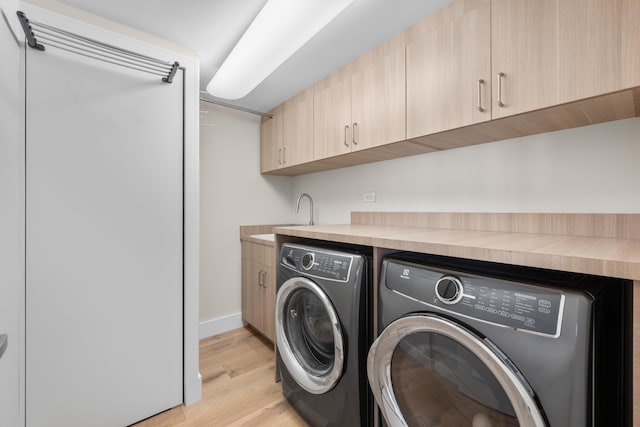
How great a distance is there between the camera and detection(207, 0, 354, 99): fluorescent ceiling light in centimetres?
116

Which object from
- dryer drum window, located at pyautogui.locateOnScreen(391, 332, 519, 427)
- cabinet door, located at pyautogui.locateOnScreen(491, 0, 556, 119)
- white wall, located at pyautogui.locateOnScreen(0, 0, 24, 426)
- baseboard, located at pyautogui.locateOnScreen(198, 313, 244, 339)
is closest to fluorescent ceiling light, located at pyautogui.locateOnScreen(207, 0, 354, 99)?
cabinet door, located at pyautogui.locateOnScreen(491, 0, 556, 119)

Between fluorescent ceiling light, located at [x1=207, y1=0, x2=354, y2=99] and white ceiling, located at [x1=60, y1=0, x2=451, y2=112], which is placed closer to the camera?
fluorescent ceiling light, located at [x1=207, y1=0, x2=354, y2=99]

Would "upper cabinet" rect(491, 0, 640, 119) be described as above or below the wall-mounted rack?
below

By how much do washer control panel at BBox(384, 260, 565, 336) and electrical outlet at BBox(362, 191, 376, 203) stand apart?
3.92ft

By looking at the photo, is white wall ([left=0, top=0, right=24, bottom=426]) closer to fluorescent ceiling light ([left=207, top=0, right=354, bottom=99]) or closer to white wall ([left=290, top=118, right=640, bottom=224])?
fluorescent ceiling light ([left=207, top=0, right=354, bottom=99])

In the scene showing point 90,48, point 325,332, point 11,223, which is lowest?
point 325,332

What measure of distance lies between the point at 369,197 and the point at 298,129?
824mm

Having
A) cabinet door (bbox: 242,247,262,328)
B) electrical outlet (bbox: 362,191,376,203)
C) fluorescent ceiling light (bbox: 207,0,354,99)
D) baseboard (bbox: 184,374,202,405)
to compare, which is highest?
fluorescent ceiling light (bbox: 207,0,354,99)

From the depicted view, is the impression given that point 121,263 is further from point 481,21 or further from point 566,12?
point 566,12

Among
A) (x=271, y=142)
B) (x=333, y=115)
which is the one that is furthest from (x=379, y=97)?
(x=271, y=142)

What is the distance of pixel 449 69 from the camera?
1.29 meters

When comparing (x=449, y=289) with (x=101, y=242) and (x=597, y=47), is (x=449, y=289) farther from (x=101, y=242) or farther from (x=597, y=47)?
(x=101, y=242)

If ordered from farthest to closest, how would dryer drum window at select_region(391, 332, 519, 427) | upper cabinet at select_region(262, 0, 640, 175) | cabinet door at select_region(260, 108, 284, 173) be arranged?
cabinet door at select_region(260, 108, 284, 173) → upper cabinet at select_region(262, 0, 640, 175) → dryer drum window at select_region(391, 332, 519, 427)

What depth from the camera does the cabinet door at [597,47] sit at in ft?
2.84
